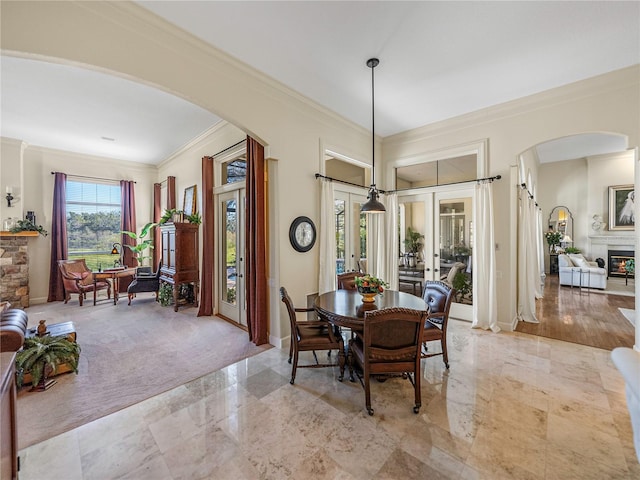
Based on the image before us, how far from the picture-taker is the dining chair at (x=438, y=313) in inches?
115

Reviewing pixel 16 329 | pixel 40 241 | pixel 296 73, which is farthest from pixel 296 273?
pixel 40 241

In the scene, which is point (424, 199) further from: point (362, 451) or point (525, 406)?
point (362, 451)

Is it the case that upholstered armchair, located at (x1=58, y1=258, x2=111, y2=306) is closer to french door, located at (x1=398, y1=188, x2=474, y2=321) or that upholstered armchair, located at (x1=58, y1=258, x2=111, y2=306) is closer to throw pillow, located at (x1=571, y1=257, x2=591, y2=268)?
french door, located at (x1=398, y1=188, x2=474, y2=321)

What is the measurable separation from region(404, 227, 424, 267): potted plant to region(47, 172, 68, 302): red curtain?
7.64m

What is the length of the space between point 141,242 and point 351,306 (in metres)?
6.97

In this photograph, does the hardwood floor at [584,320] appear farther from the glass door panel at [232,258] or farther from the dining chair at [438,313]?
the glass door panel at [232,258]

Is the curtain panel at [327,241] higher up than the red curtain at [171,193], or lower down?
lower down

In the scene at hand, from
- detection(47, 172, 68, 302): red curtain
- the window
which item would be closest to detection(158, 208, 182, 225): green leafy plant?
the window

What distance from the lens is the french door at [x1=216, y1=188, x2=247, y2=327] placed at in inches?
174

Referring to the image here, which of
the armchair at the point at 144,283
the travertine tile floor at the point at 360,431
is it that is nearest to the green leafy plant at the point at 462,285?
the travertine tile floor at the point at 360,431

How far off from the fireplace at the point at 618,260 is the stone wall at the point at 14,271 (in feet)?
47.1

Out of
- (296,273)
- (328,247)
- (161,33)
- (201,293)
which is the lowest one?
(201,293)

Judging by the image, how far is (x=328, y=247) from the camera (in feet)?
13.5

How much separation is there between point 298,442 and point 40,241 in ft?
24.4
